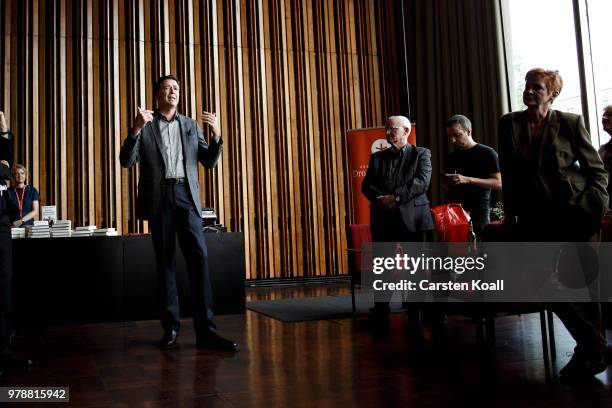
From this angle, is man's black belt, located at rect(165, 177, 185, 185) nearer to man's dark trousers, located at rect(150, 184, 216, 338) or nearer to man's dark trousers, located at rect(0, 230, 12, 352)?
man's dark trousers, located at rect(150, 184, 216, 338)

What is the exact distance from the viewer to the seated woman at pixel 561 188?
102 inches

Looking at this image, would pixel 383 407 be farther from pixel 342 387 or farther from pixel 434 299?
pixel 434 299

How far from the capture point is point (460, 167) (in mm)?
4164

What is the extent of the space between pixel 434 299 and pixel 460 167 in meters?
0.96

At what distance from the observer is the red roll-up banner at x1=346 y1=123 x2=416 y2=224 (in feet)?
24.8

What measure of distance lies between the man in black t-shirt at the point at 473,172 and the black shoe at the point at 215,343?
1809 mm

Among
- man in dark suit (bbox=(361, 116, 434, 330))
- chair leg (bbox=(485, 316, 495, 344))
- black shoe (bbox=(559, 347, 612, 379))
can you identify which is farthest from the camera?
man in dark suit (bbox=(361, 116, 434, 330))

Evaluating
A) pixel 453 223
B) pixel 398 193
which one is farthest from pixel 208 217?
pixel 453 223

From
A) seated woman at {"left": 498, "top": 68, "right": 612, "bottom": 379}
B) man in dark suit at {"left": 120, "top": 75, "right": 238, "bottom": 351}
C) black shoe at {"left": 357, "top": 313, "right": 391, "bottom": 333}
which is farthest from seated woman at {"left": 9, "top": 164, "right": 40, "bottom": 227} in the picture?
seated woman at {"left": 498, "top": 68, "right": 612, "bottom": 379}

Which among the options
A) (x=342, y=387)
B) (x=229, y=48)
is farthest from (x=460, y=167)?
(x=229, y=48)

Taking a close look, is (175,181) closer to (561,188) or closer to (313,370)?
(313,370)

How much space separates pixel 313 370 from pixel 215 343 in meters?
0.89

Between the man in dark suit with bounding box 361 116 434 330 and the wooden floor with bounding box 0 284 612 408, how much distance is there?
27.0 inches

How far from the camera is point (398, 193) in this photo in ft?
12.9
